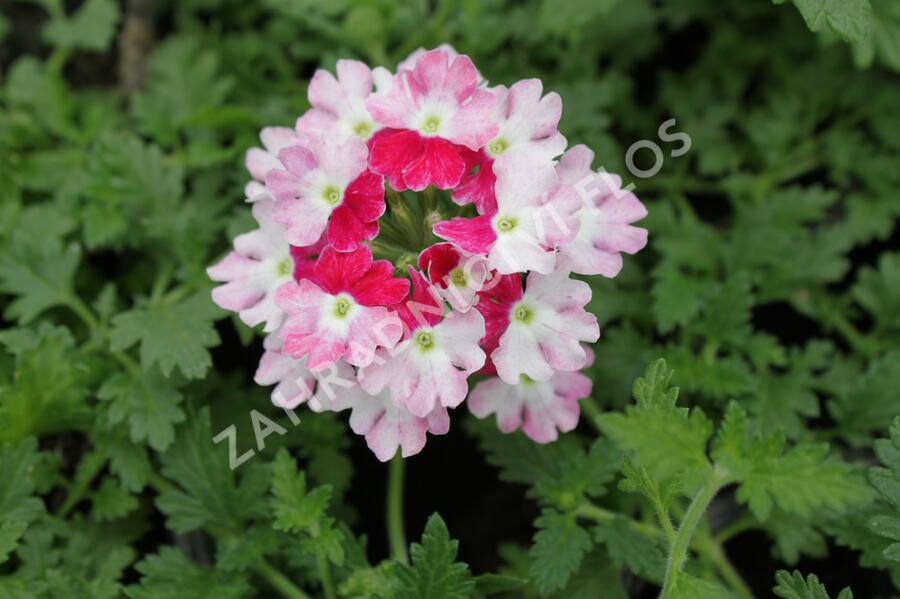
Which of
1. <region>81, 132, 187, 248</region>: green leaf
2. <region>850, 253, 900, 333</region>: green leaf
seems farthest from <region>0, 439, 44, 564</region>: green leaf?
<region>850, 253, 900, 333</region>: green leaf

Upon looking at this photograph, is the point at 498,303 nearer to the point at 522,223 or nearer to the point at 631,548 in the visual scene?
the point at 522,223

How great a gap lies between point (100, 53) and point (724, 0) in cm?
228

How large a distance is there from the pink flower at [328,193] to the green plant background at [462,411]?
0.50m

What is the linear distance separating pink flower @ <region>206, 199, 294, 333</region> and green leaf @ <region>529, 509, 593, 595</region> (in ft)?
2.51

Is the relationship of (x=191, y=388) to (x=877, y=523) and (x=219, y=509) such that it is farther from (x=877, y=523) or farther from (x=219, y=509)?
(x=877, y=523)

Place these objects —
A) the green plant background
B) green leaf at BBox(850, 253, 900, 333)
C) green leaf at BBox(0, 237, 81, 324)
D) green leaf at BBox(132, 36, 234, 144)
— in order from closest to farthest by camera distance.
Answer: the green plant background < green leaf at BBox(0, 237, 81, 324) < green leaf at BBox(850, 253, 900, 333) < green leaf at BBox(132, 36, 234, 144)

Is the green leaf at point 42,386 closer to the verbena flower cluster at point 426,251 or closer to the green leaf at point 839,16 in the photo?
the verbena flower cluster at point 426,251

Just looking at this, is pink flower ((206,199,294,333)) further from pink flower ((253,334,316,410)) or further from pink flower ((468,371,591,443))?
pink flower ((468,371,591,443))

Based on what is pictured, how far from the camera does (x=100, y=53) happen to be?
3238 mm

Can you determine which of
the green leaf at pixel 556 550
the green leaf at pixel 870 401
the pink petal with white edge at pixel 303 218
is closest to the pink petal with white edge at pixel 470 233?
the pink petal with white edge at pixel 303 218

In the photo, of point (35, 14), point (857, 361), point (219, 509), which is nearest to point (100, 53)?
point (35, 14)

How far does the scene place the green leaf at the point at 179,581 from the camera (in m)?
1.93

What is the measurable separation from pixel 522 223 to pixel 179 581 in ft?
3.77

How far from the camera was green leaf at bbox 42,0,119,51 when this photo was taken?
2.88 meters
